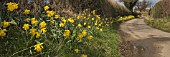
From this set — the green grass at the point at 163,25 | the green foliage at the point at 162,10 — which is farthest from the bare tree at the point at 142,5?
the green grass at the point at 163,25

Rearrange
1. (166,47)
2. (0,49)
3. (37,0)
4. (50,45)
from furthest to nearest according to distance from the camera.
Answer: (166,47), (37,0), (50,45), (0,49)

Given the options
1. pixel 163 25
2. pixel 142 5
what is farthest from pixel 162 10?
pixel 142 5

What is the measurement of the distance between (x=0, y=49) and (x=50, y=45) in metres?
1.18

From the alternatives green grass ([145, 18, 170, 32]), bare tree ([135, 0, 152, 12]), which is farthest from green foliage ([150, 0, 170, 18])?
bare tree ([135, 0, 152, 12])

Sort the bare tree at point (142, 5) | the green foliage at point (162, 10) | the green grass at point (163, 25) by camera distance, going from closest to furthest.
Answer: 1. the green grass at point (163, 25)
2. the green foliage at point (162, 10)
3. the bare tree at point (142, 5)

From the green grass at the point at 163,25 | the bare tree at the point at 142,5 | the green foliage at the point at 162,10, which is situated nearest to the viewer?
the green grass at the point at 163,25

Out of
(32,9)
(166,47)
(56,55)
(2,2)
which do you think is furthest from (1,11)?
(166,47)

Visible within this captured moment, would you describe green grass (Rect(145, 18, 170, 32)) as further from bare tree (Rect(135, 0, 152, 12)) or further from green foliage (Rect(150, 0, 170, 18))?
bare tree (Rect(135, 0, 152, 12))

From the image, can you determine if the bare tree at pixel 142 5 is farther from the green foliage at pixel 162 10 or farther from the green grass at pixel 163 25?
the green grass at pixel 163 25

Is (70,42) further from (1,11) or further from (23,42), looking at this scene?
(1,11)

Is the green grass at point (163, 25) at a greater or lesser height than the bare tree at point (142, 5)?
greater

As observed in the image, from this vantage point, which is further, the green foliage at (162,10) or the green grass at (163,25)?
the green foliage at (162,10)

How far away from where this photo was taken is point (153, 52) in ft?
29.3

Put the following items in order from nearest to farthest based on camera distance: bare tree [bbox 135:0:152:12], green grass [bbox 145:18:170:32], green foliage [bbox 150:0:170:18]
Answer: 1. green grass [bbox 145:18:170:32]
2. green foliage [bbox 150:0:170:18]
3. bare tree [bbox 135:0:152:12]
